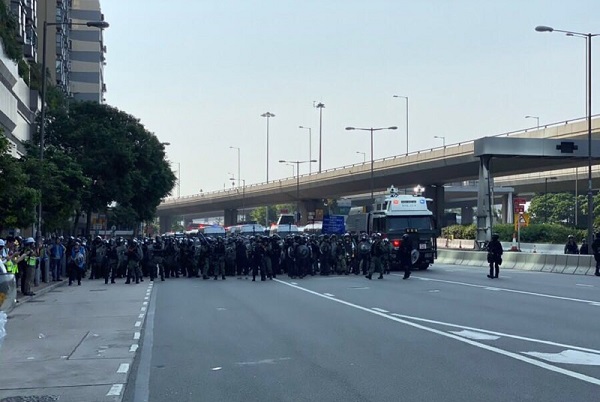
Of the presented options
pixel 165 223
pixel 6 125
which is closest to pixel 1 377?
pixel 6 125

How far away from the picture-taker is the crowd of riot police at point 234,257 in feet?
114

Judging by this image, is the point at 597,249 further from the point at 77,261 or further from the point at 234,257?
the point at 77,261

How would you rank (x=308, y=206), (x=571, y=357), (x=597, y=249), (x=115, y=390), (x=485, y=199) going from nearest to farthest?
(x=115, y=390)
(x=571, y=357)
(x=597, y=249)
(x=485, y=199)
(x=308, y=206)

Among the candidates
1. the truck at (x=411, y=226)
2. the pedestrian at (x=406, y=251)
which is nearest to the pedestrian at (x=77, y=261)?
the pedestrian at (x=406, y=251)

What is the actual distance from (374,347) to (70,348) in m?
5.03

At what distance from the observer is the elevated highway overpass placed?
176 ft

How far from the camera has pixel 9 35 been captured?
41.6 m

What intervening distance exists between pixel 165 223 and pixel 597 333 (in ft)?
444

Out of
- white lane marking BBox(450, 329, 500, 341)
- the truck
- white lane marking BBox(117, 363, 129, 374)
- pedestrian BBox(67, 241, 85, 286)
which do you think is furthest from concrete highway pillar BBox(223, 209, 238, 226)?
white lane marking BBox(117, 363, 129, 374)

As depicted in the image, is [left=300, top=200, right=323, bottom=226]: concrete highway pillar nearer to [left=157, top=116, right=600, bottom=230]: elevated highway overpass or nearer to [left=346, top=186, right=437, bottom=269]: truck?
[left=157, top=116, right=600, bottom=230]: elevated highway overpass

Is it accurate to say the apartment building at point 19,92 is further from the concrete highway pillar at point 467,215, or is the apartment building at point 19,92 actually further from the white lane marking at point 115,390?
the concrete highway pillar at point 467,215

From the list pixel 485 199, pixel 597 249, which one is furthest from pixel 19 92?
pixel 597 249

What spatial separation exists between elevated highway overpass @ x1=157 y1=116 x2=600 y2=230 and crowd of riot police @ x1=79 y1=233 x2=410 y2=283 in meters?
13.4

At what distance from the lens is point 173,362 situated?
12688mm
